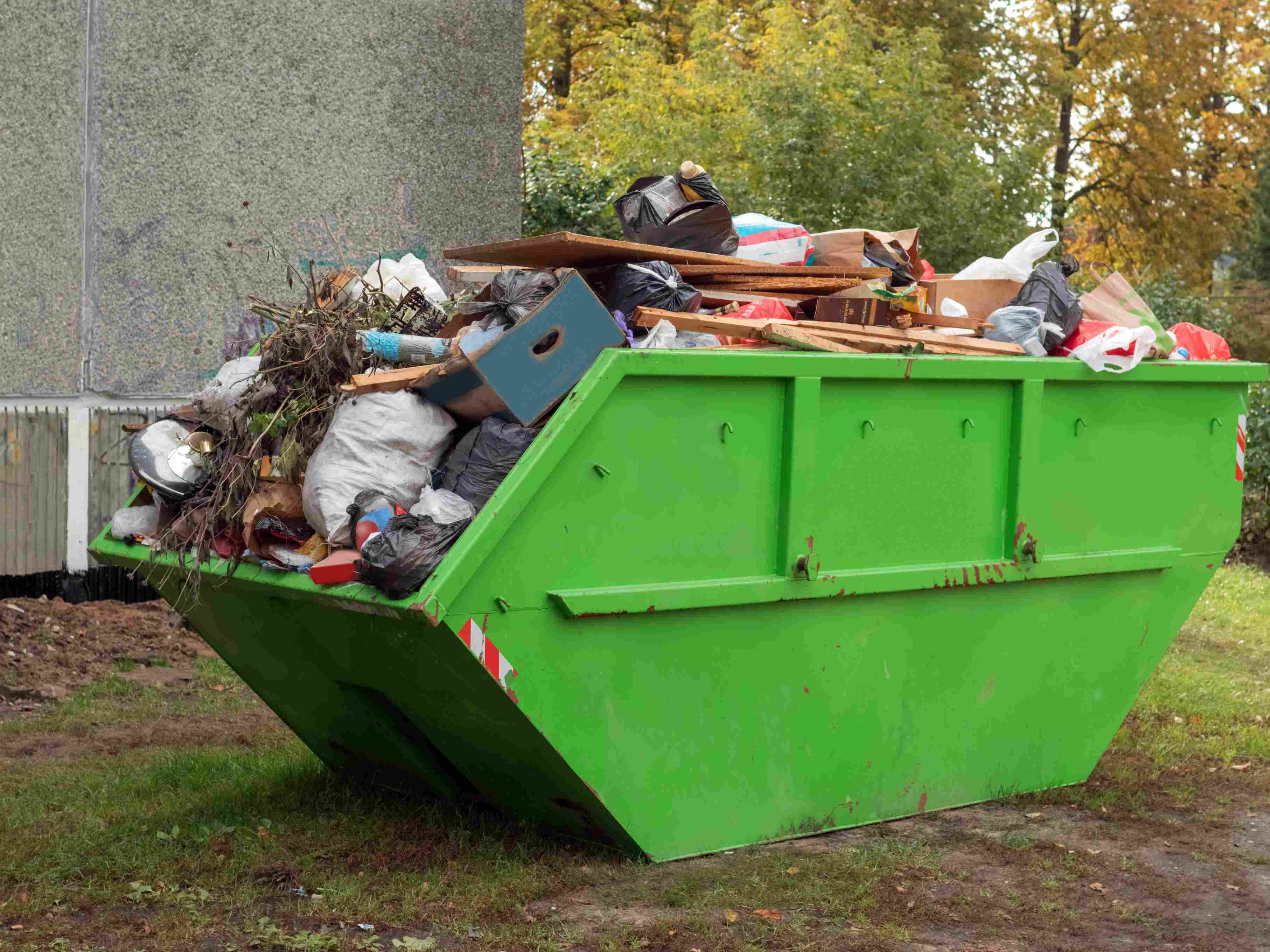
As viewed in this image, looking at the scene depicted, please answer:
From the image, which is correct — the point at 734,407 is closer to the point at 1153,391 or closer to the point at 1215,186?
the point at 1153,391

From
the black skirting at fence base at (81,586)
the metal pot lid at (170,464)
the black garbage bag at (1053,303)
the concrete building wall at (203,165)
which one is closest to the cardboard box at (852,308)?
the black garbage bag at (1053,303)

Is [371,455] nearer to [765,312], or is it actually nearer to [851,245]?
[765,312]

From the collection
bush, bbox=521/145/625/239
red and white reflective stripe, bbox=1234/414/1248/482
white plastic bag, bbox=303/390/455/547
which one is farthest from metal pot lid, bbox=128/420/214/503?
bush, bbox=521/145/625/239

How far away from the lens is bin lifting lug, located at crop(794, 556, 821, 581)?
4219mm

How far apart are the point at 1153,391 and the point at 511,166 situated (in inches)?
190

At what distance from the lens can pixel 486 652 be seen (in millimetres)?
3686

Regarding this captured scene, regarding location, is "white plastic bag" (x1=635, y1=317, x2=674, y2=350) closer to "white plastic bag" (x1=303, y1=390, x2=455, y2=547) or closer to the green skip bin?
the green skip bin

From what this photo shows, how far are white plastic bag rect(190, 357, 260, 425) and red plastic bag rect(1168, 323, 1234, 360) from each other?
326 centimetres

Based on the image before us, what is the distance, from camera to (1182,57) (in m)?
27.2

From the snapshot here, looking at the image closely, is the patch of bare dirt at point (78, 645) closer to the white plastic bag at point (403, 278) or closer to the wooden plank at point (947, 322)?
the white plastic bag at point (403, 278)

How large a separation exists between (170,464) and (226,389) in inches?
11.3

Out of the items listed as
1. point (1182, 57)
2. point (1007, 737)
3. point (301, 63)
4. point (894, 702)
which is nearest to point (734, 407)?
point (894, 702)

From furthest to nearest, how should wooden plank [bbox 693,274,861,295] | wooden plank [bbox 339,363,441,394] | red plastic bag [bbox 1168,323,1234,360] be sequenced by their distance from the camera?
red plastic bag [bbox 1168,323,1234,360], wooden plank [bbox 693,274,861,295], wooden plank [bbox 339,363,441,394]

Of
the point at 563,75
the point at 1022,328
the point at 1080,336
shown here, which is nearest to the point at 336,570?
the point at 1022,328
